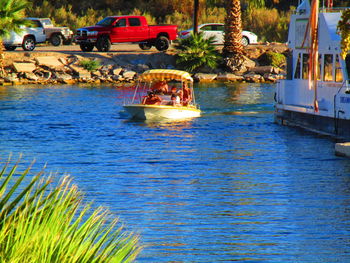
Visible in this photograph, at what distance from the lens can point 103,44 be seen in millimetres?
51625

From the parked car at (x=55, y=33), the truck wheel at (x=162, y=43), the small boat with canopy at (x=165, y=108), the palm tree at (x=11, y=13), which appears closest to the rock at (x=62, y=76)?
the parked car at (x=55, y=33)

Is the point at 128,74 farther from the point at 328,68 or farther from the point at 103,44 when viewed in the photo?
the point at 328,68

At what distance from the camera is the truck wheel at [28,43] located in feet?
167

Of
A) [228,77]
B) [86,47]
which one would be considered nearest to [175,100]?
[228,77]

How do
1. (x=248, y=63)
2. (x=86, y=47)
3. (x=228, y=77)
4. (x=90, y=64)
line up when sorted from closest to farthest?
(x=90, y=64) < (x=228, y=77) < (x=86, y=47) < (x=248, y=63)

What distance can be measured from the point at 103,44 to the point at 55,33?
493 centimetres

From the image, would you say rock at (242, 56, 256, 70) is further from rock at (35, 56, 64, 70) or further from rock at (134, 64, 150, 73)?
rock at (35, 56, 64, 70)

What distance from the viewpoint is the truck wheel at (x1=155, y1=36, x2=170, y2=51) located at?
5253cm

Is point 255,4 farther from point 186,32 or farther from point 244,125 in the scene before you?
point 244,125

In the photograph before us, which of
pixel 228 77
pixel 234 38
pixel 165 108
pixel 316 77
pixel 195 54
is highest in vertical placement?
pixel 234 38

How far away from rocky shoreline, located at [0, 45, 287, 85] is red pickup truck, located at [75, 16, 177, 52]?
105 cm

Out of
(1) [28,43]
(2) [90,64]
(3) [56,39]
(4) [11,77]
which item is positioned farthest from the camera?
(3) [56,39]

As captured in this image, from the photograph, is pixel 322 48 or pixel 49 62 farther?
pixel 49 62

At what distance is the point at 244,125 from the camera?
98.4 feet
